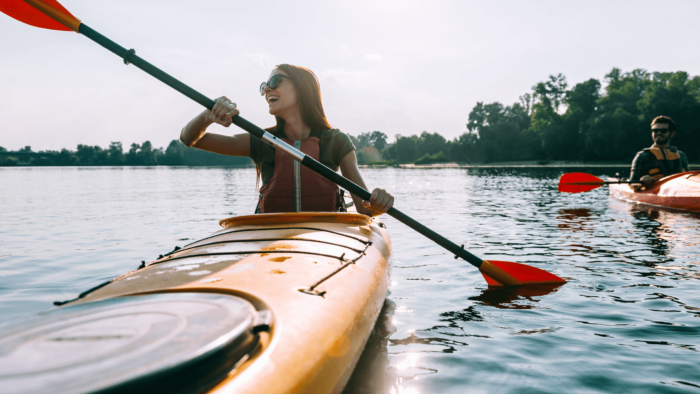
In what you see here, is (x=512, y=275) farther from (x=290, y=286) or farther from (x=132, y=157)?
(x=132, y=157)

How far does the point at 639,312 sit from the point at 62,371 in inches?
171

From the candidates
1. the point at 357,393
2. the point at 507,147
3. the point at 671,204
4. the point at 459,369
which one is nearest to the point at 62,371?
the point at 357,393

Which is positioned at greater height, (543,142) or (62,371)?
(543,142)

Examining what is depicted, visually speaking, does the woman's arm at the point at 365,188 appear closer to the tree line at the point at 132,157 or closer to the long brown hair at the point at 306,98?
the long brown hair at the point at 306,98

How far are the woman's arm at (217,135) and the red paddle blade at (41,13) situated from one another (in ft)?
4.46

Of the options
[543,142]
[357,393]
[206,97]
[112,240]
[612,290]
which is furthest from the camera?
[543,142]

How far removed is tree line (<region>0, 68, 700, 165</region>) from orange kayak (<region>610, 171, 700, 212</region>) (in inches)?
1923

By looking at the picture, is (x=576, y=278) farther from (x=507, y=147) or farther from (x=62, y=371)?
(x=507, y=147)

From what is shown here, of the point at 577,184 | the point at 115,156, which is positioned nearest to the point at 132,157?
the point at 115,156

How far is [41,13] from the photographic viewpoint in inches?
147

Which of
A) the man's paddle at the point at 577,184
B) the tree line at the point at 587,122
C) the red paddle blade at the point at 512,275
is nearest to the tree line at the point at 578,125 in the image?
the tree line at the point at 587,122

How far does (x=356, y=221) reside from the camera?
388cm

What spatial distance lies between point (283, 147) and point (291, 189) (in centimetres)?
46

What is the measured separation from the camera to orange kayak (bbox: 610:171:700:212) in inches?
376
